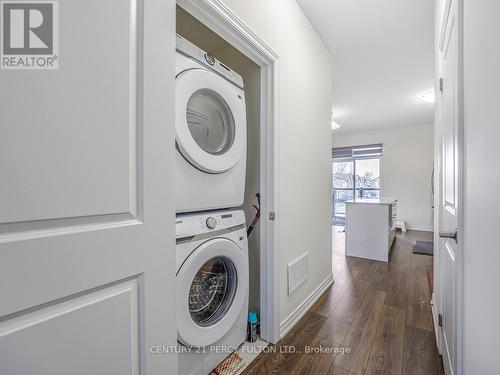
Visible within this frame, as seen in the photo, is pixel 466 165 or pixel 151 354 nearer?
pixel 151 354

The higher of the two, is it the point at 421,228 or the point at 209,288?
the point at 209,288

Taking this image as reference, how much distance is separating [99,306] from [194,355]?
794 mm

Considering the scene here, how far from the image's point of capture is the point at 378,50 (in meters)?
2.53

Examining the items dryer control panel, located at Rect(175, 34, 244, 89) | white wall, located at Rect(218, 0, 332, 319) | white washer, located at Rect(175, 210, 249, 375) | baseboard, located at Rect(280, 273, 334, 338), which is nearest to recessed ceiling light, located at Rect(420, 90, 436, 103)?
white wall, located at Rect(218, 0, 332, 319)

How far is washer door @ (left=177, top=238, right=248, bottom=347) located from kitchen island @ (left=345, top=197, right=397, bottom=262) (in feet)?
8.52

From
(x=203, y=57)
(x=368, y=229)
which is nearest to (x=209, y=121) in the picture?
(x=203, y=57)

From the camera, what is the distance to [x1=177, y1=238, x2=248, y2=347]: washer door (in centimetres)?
109

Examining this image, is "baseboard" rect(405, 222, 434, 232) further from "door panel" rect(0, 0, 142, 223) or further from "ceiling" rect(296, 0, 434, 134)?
"door panel" rect(0, 0, 142, 223)

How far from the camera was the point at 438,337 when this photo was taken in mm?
1499

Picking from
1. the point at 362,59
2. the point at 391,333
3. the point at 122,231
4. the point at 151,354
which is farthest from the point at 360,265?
the point at 122,231

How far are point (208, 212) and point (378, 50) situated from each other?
8.58 feet

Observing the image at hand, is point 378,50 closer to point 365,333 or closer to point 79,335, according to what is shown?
point 365,333

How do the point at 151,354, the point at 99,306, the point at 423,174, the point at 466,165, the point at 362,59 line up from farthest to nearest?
the point at 423,174 → the point at 362,59 → the point at 466,165 → the point at 151,354 → the point at 99,306

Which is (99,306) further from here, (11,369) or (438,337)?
(438,337)
